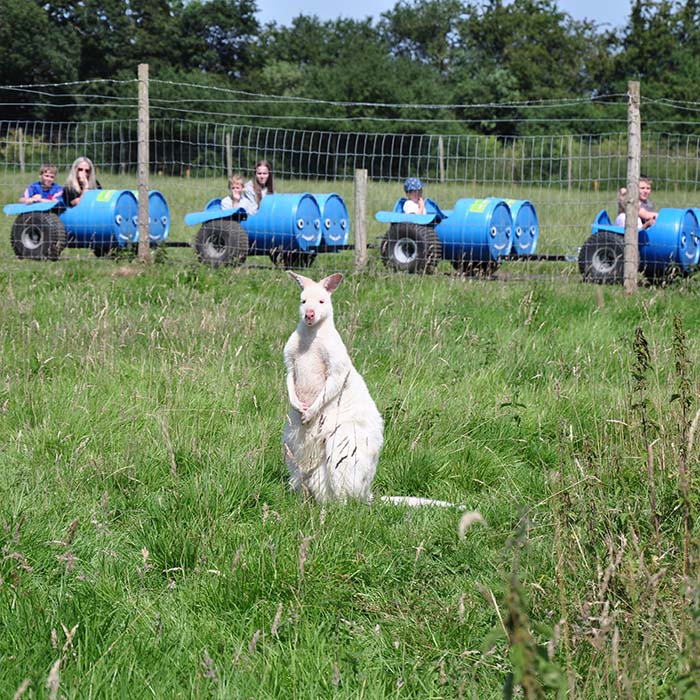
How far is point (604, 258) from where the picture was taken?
1102cm

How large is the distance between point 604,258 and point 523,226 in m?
1.89

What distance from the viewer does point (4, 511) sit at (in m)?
3.54

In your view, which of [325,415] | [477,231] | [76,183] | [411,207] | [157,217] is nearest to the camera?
[325,415]

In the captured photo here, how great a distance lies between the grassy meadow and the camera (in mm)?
2510

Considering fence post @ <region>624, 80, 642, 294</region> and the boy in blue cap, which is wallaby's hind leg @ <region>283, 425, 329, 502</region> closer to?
fence post @ <region>624, 80, 642, 294</region>

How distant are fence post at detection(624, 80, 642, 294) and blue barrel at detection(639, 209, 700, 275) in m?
0.88

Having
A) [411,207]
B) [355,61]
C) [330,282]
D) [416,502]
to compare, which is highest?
[355,61]

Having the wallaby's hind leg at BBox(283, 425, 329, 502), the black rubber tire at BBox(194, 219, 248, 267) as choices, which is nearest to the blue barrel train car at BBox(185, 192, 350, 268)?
the black rubber tire at BBox(194, 219, 248, 267)

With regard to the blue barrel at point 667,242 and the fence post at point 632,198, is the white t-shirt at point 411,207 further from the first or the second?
the fence post at point 632,198

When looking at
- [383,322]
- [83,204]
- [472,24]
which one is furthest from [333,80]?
[383,322]

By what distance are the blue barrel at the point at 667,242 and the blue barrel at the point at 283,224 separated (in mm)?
4174

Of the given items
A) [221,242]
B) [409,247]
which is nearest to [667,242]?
[409,247]

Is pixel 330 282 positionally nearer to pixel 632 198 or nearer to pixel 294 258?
pixel 632 198

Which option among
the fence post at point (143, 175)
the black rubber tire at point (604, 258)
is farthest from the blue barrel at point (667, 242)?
the fence post at point (143, 175)
